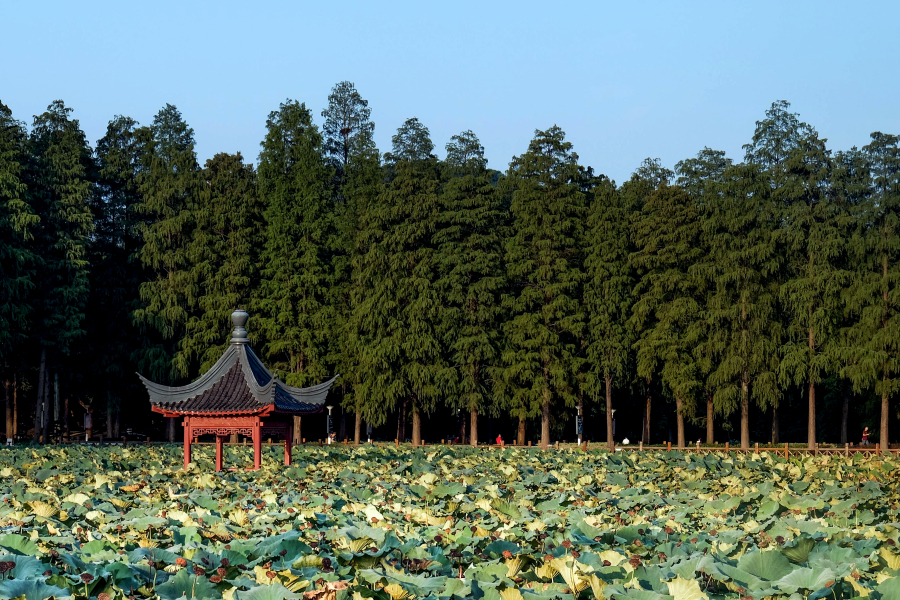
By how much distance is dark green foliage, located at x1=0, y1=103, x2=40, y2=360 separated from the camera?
36688mm

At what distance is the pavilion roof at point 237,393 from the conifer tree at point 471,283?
18803mm

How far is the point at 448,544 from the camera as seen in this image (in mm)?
6598

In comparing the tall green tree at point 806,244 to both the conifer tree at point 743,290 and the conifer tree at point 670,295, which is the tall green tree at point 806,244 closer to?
the conifer tree at point 743,290

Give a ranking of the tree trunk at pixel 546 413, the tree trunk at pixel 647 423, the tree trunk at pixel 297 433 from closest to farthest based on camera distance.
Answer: the tree trunk at pixel 546 413
the tree trunk at pixel 297 433
the tree trunk at pixel 647 423

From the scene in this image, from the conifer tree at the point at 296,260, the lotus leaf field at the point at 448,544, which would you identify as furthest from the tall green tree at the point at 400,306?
the lotus leaf field at the point at 448,544

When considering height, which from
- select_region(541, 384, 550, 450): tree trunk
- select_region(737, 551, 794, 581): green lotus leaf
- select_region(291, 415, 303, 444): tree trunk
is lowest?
select_region(291, 415, 303, 444): tree trunk

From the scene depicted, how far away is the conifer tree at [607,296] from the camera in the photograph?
3888cm

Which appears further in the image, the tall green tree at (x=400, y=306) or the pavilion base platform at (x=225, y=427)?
the tall green tree at (x=400, y=306)

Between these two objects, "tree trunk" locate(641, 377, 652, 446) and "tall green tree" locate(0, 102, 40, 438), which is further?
"tree trunk" locate(641, 377, 652, 446)

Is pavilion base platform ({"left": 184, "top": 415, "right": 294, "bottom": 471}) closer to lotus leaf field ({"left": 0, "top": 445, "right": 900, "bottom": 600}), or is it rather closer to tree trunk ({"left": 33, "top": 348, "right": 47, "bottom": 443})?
lotus leaf field ({"left": 0, "top": 445, "right": 900, "bottom": 600})

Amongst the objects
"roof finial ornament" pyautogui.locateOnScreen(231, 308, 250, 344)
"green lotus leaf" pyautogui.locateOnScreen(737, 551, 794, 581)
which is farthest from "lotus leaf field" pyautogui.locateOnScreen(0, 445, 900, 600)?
"roof finial ornament" pyautogui.locateOnScreen(231, 308, 250, 344)

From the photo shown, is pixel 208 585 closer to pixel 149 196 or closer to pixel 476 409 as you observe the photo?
pixel 476 409

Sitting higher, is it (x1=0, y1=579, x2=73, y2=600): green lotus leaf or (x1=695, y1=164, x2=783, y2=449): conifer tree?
(x1=695, y1=164, x2=783, y2=449): conifer tree

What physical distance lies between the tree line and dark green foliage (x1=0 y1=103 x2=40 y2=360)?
4.2 inches
